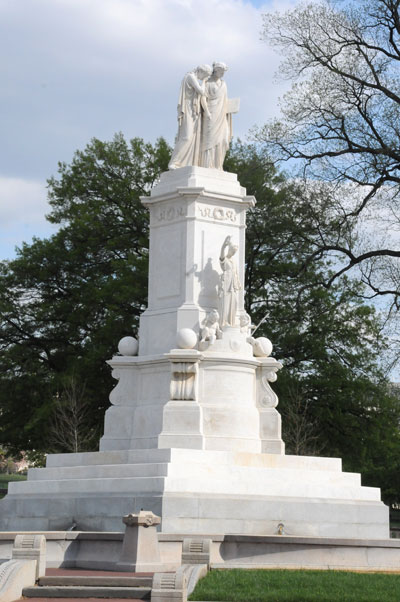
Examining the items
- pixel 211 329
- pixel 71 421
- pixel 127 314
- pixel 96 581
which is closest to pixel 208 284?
pixel 211 329

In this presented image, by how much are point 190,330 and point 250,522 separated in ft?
14.4

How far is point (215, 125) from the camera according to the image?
23.8 meters

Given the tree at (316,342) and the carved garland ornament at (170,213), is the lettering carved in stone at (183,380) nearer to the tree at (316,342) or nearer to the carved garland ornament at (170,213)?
the carved garland ornament at (170,213)

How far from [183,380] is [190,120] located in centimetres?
590

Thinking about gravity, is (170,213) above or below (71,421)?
above

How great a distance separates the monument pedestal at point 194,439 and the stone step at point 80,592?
499 cm

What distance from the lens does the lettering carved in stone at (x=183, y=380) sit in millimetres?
21406

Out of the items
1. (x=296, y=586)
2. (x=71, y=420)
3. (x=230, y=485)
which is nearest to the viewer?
(x=296, y=586)

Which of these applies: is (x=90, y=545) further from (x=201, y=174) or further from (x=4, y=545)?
(x=201, y=174)

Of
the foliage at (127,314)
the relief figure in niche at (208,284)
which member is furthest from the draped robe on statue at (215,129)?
the foliage at (127,314)

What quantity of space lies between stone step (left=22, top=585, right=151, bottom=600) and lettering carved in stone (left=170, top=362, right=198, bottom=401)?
8074 mm

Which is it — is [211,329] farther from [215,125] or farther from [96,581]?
[96,581]

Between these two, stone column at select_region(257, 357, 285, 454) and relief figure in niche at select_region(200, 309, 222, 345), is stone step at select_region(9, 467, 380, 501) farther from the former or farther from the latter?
relief figure in niche at select_region(200, 309, 222, 345)

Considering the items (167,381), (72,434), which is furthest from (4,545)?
(72,434)
